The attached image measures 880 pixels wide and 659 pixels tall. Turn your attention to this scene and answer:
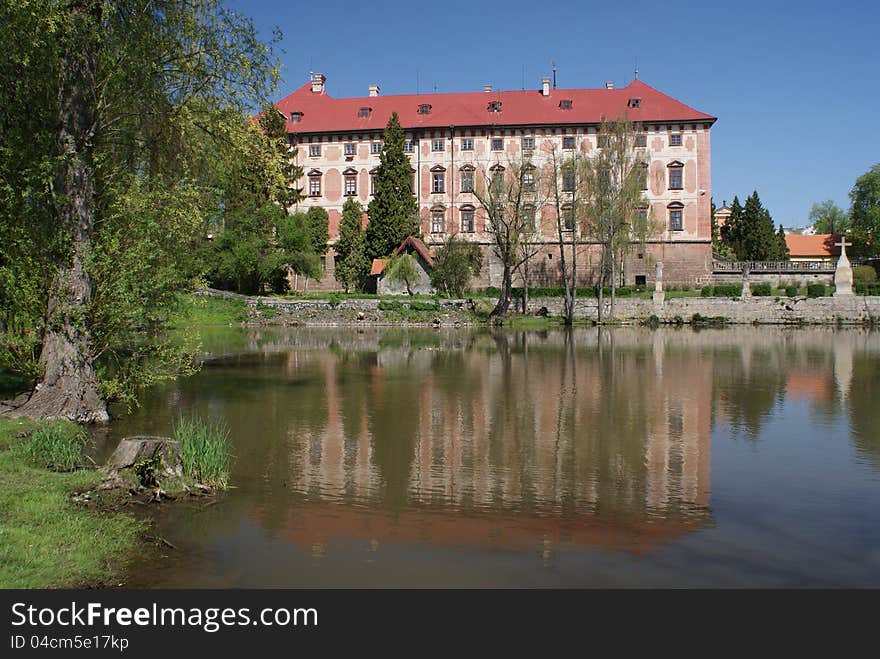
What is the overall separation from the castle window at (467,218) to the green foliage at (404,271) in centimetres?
988

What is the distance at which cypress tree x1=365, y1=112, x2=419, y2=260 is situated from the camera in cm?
5544

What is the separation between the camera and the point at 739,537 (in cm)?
775

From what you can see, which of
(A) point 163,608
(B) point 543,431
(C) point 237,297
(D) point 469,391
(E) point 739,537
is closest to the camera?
(A) point 163,608

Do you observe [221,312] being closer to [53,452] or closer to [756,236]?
[53,452]

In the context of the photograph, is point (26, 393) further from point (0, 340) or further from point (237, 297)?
point (237, 297)

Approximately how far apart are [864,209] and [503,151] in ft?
155

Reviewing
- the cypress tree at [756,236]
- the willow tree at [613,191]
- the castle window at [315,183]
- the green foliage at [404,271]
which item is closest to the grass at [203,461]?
the willow tree at [613,191]

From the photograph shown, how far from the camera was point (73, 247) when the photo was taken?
12789 millimetres

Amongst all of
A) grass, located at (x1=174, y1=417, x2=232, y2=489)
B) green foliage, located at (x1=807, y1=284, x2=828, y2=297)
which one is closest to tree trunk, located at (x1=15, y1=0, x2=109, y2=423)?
grass, located at (x1=174, y1=417, x2=232, y2=489)

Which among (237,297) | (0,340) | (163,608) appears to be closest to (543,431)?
(163,608)

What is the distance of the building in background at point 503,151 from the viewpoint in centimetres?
5900

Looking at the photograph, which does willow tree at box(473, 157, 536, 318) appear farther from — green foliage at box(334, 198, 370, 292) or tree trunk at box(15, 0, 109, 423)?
tree trunk at box(15, 0, 109, 423)

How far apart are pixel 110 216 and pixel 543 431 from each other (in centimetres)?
878

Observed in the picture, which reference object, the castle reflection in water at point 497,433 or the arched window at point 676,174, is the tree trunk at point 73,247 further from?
the arched window at point 676,174
